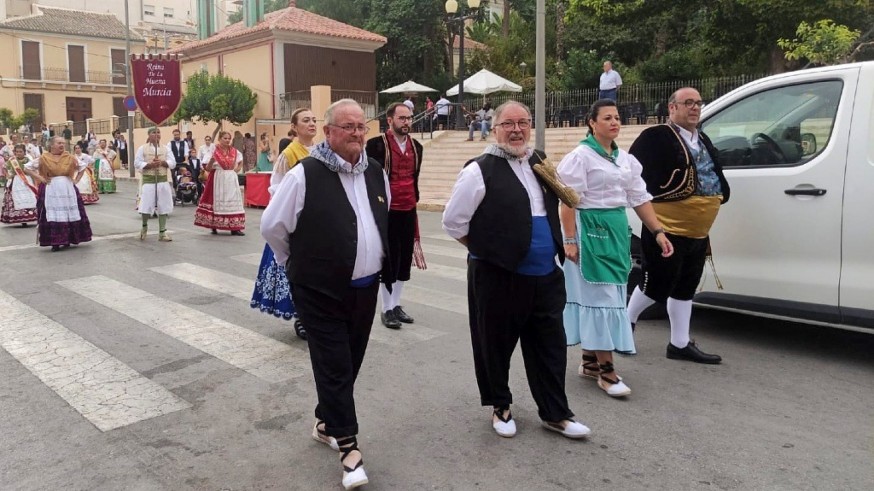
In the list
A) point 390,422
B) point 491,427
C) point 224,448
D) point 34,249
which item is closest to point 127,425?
point 224,448

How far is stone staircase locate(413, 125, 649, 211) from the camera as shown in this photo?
18.7m

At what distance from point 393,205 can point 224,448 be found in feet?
9.48

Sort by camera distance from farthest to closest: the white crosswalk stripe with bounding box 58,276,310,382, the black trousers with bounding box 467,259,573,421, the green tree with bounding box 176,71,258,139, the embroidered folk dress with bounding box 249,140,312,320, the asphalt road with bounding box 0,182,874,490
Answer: the green tree with bounding box 176,71,258,139, the embroidered folk dress with bounding box 249,140,312,320, the white crosswalk stripe with bounding box 58,276,310,382, the black trousers with bounding box 467,259,573,421, the asphalt road with bounding box 0,182,874,490

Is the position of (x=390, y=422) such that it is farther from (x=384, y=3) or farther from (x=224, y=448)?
(x=384, y=3)

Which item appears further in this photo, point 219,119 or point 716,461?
point 219,119

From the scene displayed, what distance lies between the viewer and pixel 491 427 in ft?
13.7

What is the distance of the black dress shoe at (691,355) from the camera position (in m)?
5.35

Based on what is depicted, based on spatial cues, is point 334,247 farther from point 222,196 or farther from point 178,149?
point 178,149

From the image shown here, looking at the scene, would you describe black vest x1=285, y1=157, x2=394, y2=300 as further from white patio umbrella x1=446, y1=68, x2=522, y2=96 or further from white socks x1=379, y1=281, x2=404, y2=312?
white patio umbrella x1=446, y1=68, x2=522, y2=96

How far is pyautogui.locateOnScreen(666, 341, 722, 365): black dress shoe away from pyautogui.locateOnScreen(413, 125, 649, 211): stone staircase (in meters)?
11.4

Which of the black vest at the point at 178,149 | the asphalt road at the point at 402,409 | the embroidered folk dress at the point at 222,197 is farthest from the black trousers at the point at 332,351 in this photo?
the black vest at the point at 178,149

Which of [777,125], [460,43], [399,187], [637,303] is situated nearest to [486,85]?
[460,43]

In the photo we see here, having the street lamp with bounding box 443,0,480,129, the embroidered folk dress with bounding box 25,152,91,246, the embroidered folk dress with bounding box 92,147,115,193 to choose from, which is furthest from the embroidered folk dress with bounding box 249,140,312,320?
the embroidered folk dress with bounding box 92,147,115,193

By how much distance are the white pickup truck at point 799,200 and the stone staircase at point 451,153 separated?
1117cm
